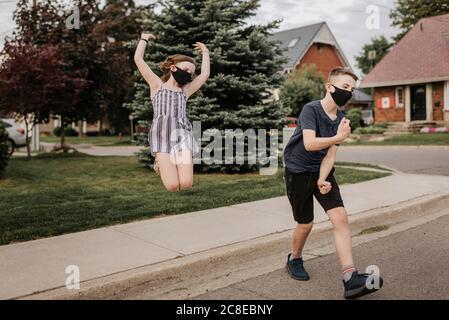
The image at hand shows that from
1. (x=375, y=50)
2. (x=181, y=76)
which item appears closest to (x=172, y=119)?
(x=181, y=76)

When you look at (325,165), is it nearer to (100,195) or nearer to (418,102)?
(100,195)

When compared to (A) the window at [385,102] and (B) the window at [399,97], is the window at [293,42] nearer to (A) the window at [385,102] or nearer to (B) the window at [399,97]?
(A) the window at [385,102]

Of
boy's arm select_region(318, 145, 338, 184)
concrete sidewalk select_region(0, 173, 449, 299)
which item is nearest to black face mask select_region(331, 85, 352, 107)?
boy's arm select_region(318, 145, 338, 184)

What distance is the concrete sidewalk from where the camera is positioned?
4547 mm

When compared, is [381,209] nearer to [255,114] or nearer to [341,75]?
[341,75]

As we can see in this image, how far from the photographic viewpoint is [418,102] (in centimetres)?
3034

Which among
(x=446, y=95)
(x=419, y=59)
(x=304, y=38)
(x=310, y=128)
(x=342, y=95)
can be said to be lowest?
(x=310, y=128)

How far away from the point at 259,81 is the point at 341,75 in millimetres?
7900

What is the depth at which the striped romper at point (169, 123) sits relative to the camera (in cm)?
396

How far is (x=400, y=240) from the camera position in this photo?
19.4 ft

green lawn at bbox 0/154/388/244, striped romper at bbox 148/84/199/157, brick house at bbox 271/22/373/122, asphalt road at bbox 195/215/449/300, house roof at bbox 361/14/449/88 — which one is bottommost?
asphalt road at bbox 195/215/449/300

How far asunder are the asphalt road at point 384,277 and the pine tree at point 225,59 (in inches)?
241

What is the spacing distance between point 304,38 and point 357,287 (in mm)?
44319

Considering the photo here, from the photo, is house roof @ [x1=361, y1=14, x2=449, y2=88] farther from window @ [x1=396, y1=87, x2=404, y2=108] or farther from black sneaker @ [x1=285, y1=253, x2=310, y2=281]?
black sneaker @ [x1=285, y1=253, x2=310, y2=281]
